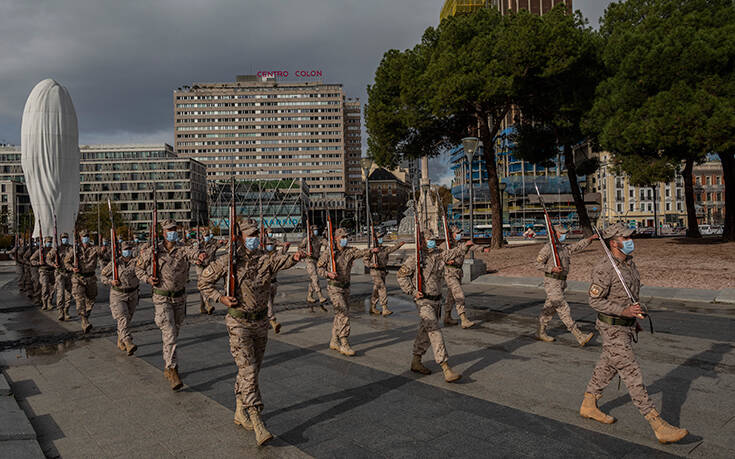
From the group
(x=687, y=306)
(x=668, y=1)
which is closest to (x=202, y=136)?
(x=668, y=1)

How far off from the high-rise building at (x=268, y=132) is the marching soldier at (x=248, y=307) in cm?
12836

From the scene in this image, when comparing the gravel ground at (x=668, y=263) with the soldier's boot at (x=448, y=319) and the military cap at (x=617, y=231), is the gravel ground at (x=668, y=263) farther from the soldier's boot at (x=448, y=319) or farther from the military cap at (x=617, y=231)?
the military cap at (x=617, y=231)

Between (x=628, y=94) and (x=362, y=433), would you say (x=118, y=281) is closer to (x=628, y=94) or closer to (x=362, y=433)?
(x=362, y=433)

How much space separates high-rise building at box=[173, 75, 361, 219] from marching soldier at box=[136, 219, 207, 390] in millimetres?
125575

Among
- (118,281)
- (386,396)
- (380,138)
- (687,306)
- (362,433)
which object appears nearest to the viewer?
(362,433)

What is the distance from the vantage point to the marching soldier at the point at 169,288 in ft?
23.4

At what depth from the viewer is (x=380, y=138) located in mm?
29812

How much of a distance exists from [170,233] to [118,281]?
6.35 ft

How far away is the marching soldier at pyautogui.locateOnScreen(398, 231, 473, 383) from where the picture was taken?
268 inches

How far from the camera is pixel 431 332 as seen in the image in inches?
270

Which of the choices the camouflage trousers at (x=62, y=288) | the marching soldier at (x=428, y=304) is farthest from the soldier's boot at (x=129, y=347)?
the camouflage trousers at (x=62, y=288)

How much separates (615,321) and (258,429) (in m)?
3.88

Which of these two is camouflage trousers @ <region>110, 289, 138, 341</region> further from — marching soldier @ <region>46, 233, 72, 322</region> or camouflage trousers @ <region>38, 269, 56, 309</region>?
camouflage trousers @ <region>38, 269, 56, 309</region>

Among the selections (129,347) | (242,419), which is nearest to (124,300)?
(129,347)
